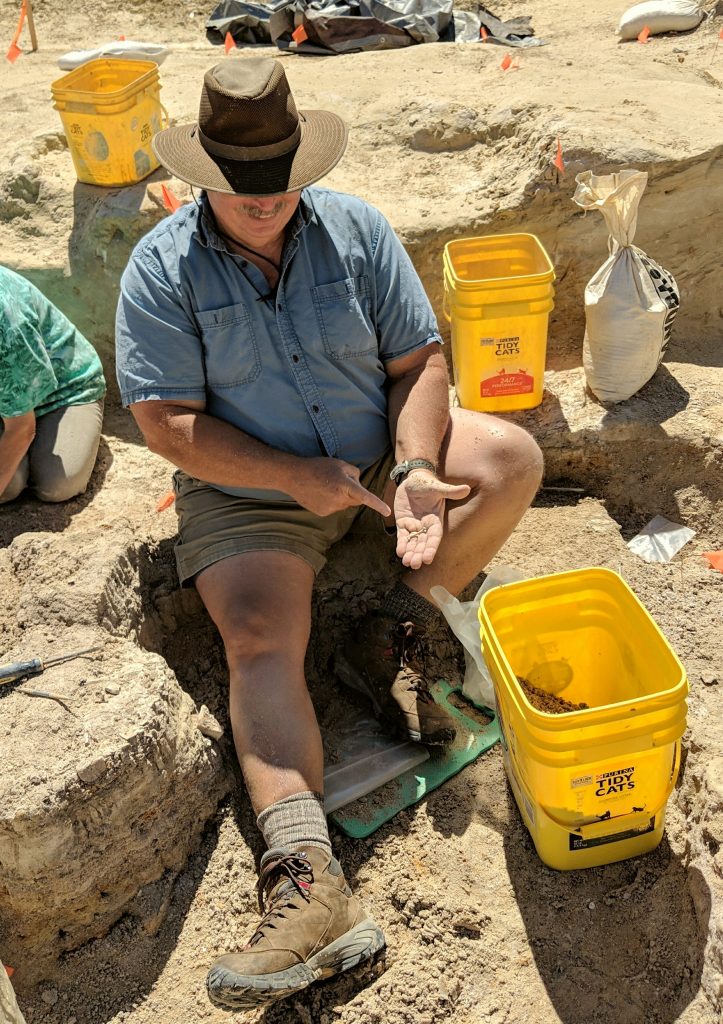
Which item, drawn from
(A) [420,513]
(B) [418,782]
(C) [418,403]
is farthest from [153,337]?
(B) [418,782]

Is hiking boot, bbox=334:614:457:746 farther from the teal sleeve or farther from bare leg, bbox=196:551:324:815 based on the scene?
the teal sleeve

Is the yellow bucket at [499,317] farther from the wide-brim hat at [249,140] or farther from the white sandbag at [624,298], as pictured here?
the wide-brim hat at [249,140]

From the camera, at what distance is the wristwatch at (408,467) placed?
2.42 meters

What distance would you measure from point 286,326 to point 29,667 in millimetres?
1097

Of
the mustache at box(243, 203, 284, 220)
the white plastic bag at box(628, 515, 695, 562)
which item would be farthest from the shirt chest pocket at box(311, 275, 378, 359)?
the white plastic bag at box(628, 515, 695, 562)

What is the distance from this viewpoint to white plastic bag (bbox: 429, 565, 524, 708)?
8.04 ft

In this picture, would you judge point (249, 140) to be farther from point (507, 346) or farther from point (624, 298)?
point (624, 298)

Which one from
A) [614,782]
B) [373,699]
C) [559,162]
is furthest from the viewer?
[559,162]

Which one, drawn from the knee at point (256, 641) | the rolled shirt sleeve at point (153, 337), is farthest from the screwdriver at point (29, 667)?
the rolled shirt sleeve at point (153, 337)

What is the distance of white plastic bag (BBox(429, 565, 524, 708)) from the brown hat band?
47.6 inches

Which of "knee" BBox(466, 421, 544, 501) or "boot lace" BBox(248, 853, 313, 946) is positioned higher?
"knee" BBox(466, 421, 544, 501)

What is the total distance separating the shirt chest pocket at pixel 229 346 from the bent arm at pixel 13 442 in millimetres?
884

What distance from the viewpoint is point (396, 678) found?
2.54 metres

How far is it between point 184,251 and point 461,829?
1671mm
